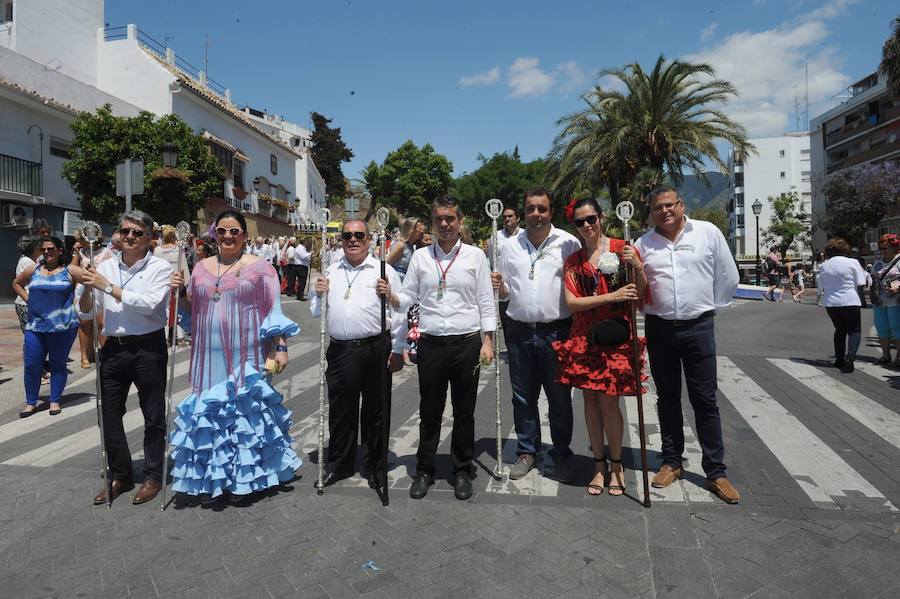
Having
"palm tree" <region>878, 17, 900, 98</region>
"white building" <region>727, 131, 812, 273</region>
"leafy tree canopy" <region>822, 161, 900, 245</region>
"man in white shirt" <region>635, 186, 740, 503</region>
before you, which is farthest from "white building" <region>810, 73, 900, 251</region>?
"man in white shirt" <region>635, 186, 740, 503</region>

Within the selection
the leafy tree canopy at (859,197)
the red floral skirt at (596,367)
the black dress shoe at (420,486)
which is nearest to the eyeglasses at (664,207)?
the red floral skirt at (596,367)

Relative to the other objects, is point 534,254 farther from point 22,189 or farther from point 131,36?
point 131,36

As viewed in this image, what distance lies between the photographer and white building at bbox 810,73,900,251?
4578 cm

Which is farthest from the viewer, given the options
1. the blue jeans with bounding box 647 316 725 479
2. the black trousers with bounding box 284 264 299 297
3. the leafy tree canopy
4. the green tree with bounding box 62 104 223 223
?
the leafy tree canopy

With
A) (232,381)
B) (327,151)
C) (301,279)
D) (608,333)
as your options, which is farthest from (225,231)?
(327,151)

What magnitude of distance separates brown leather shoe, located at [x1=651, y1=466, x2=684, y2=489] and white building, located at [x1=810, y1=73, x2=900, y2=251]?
146 ft

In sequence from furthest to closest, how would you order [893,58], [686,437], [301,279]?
[893,58] → [301,279] → [686,437]

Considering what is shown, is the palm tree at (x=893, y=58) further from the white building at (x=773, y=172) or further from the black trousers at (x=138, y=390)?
the white building at (x=773, y=172)

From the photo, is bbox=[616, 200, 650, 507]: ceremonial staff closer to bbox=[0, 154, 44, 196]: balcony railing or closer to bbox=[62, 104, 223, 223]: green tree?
bbox=[62, 104, 223, 223]: green tree

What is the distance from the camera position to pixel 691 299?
4.06 metres

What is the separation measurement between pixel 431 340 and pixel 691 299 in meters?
1.83

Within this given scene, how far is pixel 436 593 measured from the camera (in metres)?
2.95

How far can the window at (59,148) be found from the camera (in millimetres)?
22891

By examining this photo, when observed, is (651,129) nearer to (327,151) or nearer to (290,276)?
(290,276)
